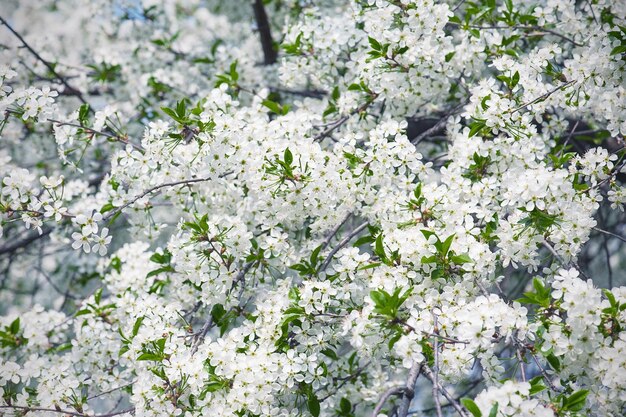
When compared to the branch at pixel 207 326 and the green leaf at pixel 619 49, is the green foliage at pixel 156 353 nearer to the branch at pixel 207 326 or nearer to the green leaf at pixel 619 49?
the branch at pixel 207 326

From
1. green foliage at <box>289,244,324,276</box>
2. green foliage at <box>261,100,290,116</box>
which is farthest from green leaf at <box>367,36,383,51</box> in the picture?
green foliage at <box>289,244,324,276</box>

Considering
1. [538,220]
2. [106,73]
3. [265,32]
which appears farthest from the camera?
[265,32]

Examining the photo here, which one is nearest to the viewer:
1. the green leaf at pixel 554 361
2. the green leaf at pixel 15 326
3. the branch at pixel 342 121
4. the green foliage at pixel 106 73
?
the green leaf at pixel 554 361

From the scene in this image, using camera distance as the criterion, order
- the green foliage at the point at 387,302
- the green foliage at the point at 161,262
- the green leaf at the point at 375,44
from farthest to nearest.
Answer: the green foliage at the point at 161,262 → the green leaf at the point at 375,44 → the green foliage at the point at 387,302

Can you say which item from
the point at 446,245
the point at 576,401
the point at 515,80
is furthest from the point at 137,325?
the point at 515,80

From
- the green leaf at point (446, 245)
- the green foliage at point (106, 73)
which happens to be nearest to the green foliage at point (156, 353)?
the green leaf at point (446, 245)

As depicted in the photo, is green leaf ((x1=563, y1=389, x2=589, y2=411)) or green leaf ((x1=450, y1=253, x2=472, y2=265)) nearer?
green leaf ((x1=563, y1=389, x2=589, y2=411))

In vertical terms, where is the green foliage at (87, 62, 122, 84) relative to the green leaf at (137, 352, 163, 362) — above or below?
above

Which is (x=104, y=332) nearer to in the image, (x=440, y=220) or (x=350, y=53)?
(x=440, y=220)

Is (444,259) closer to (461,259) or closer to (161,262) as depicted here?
(461,259)

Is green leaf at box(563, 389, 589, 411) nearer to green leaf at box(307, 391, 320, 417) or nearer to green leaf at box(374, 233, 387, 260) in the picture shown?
green leaf at box(374, 233, 387, 260)
